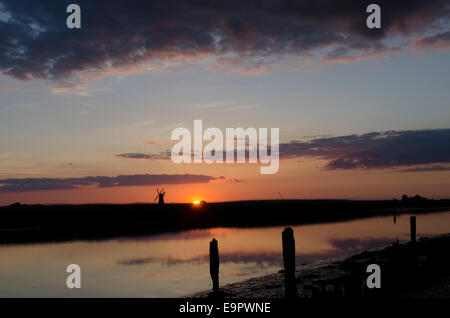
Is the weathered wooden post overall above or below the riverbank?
above

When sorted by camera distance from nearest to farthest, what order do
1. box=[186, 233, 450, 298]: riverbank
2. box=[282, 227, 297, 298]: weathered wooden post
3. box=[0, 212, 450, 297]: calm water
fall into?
box=[282, 227, 297, 298]: weathered wooden post
box=[186, 233, 450, 298]: riverbank
box=[0, 212, 450, 297]: calm water

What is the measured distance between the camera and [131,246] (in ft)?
146

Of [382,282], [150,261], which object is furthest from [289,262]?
[150,261]

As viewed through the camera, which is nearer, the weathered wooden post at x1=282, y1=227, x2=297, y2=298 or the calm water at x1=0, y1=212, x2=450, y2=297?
the weathered wooden post at x1=282, y1=227, x2=297, y2=298

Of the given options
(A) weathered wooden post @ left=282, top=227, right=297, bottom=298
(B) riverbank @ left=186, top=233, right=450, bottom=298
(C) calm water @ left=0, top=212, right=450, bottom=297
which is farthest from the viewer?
(C) calm water @ left=0, top=212, right=450, bottom=297

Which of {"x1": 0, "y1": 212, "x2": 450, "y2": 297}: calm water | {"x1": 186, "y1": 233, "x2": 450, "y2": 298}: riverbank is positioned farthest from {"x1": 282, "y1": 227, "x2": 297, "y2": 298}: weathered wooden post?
{"x1": 0, "y1": 212, "x2": 450, "y2": 297}: calm water

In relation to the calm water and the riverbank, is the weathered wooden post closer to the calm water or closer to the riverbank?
the riverbank

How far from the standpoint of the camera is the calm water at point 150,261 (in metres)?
26.2

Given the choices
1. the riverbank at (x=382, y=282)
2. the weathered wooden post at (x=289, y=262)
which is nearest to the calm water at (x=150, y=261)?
the riverbank at (x=382, y=282)

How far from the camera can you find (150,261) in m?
35.6

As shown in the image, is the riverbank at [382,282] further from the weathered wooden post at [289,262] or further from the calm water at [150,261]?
the calm water at [150,261]

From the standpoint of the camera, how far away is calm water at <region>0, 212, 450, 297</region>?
85.9 feet
